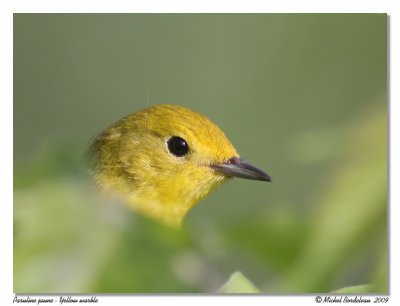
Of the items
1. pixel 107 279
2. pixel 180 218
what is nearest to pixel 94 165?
pixel 180 218

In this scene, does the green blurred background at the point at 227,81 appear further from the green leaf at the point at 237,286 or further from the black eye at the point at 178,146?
the green leaf at the point at 237,286

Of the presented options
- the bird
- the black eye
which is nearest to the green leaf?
the bird

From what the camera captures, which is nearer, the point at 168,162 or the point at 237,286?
the point at 237,286

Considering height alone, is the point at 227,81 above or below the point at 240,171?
above

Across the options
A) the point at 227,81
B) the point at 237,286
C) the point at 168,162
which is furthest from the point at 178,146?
the point at 237,286

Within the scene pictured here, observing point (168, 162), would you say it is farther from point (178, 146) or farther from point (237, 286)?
point (237, 286)

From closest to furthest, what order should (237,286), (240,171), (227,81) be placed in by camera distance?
(237,286), (240,171), (227,81)

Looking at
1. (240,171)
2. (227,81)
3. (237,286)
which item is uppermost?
(227,81)
